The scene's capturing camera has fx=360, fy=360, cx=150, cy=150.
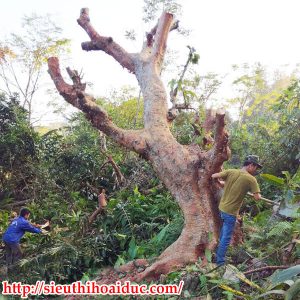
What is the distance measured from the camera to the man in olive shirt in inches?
184

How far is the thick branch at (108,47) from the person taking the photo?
818 centimetres

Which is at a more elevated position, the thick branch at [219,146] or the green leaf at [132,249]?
the thick branch at [219,146]

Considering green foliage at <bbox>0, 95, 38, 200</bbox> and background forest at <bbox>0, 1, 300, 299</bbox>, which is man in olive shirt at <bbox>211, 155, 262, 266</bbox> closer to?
background forest at <bbox>0, 1, 300, 299</bbox>

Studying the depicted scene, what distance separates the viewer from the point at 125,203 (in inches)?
287

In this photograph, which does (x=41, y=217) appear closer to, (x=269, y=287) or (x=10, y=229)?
(x=10, y=229)

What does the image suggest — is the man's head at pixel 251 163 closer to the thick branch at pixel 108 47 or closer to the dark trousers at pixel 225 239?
the dark trousers at pixel 225 239

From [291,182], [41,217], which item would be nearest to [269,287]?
[291,182]

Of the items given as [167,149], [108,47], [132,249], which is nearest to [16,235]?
[132,249]

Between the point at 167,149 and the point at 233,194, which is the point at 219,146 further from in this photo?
the point at 167,149

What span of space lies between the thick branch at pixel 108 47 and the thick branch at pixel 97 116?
1824mm

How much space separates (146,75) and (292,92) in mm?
2961

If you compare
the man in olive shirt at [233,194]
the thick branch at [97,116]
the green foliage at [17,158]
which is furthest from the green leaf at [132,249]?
the green foliage at [17,158]

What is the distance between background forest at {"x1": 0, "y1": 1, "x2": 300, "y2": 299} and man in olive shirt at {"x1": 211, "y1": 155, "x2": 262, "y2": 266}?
0.31 m

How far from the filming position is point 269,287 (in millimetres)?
3230
